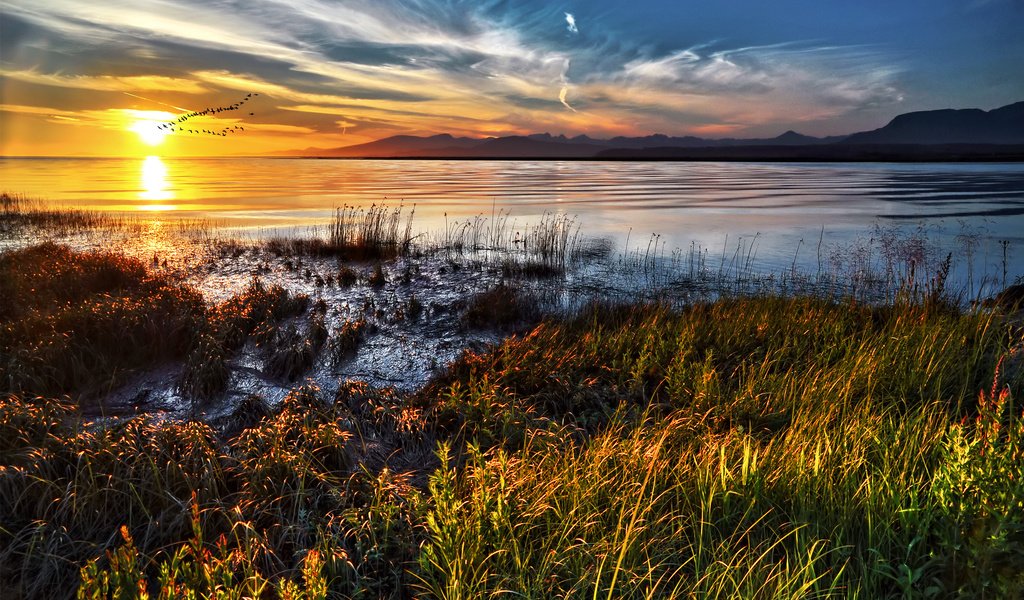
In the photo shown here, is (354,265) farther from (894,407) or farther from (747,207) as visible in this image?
(747,207)

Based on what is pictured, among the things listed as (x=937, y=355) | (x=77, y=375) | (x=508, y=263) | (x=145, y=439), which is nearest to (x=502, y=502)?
(x=145, y=439)

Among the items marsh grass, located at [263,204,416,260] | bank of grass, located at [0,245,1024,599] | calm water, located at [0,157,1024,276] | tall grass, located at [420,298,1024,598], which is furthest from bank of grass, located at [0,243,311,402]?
calm water, located at [0,157,1024,276]

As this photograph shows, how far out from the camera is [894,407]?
18.2 ft

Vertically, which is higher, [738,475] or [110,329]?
[110,329]

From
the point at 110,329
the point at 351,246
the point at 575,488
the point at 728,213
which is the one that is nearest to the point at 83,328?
the point at 110,329

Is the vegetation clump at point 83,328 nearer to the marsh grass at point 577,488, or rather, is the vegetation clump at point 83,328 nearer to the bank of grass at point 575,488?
the bank of grass at point 575,488

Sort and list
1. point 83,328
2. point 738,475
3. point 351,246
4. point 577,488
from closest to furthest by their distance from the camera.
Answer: point 577,488 → point 738,475 → point 83,328 → point 351,246

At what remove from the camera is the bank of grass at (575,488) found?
3.07 meters

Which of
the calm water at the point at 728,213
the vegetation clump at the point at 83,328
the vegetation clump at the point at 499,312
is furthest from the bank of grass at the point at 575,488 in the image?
the calm water at the point at 728,213

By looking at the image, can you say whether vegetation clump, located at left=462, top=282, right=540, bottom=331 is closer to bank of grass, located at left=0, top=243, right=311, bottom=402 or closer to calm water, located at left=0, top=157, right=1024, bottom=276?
bank of grass, located at left=0, top=243, right=311, bottom=402

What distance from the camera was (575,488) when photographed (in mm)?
3854

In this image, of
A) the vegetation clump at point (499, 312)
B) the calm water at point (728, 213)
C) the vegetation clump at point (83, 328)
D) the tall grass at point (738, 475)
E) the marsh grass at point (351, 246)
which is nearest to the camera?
the tall grass at point (738, 475)

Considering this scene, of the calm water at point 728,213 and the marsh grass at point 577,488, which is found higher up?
the calm water at point 728,213

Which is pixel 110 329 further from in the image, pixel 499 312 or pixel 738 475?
pixel 738 475
